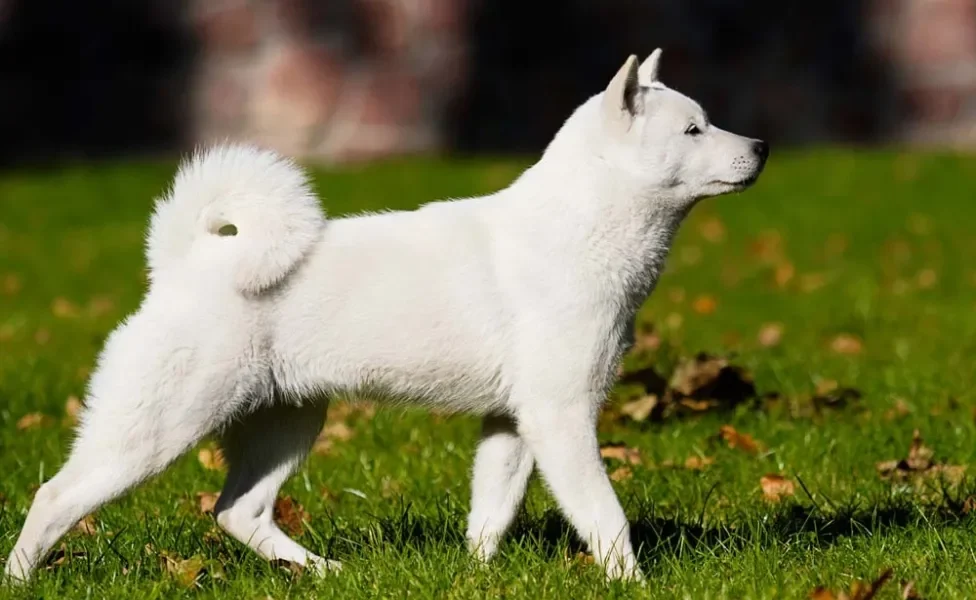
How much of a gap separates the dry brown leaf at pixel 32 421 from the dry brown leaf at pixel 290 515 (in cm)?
146

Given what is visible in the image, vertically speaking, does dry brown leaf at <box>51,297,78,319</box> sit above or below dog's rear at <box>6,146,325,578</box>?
below

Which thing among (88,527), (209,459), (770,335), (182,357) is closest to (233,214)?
(182,357)

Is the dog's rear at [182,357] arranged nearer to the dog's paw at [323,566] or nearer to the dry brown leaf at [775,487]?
the dog's paw at [323,566]

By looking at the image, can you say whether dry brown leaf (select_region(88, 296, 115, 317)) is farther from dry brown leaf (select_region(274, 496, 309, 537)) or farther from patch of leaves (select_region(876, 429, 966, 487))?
patch of leaves (select_region(876, 429, 966, 487))

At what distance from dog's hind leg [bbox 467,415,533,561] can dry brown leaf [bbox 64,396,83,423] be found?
237cm

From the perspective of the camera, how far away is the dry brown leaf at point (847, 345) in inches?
298

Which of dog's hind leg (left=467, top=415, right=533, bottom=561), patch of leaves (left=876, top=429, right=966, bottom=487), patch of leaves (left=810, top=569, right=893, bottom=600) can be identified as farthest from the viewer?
patch of leaves (left=876, top=429, right=966, bottom=487)

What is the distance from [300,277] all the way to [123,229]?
8.19 meters

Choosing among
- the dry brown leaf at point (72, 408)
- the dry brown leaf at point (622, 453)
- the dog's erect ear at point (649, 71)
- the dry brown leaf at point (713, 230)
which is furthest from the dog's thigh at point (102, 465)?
the dry brown leaf at point (713, 230)

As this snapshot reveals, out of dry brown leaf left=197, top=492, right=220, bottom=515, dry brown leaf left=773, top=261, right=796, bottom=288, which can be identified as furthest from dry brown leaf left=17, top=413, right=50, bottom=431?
dry brown leaf left=773, top=261, right=796, bottom=288

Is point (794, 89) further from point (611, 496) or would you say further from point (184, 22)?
point (611, 496)

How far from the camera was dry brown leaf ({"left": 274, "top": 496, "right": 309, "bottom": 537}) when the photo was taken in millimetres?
4777

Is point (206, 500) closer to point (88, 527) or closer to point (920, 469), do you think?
point (88, 527)

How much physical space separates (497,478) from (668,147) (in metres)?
1.03
